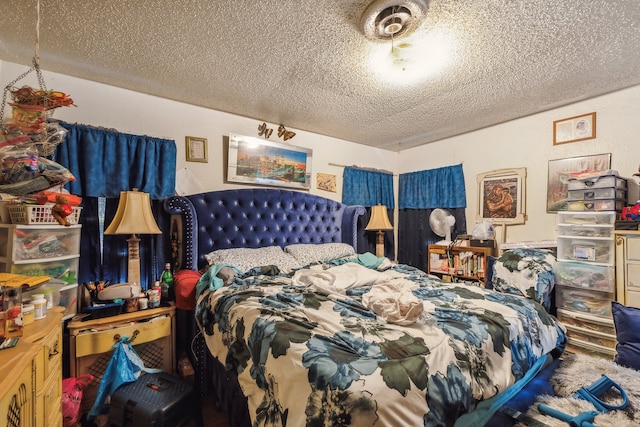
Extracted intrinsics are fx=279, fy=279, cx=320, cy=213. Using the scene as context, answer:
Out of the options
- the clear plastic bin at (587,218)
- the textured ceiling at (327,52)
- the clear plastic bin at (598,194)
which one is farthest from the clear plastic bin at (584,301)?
the textured ceiling at (327,52)

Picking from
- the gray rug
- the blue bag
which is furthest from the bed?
the blue bag

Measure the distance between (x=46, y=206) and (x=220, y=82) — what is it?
5.03 feet

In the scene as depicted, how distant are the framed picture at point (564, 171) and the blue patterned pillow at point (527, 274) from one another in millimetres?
559

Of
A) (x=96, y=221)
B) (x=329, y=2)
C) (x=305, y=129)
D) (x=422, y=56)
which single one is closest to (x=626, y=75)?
(x=422, y=56)

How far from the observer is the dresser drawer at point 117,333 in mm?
1834

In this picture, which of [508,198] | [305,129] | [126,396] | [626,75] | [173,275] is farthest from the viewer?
[305,129]

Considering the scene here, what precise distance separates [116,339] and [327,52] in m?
2.49

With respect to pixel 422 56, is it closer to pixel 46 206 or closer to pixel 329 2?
pixel 329 2

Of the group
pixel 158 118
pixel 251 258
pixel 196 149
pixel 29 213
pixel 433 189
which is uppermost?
pixel 158 118

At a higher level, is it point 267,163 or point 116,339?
point 267,163

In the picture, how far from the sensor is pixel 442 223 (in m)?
3.79

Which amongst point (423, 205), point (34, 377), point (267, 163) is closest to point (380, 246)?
point (423, 205)

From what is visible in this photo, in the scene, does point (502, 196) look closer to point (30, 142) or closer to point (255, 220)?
point (255, 220)

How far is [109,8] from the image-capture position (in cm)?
158
